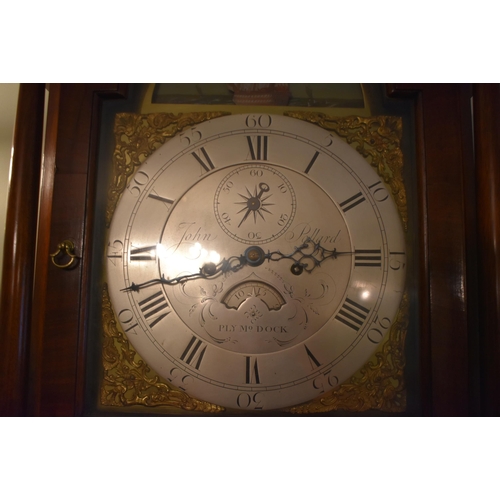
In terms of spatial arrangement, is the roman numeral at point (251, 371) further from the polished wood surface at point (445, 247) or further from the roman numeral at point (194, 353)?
the polished wood surface at point (445, 247)

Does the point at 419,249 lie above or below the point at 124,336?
above

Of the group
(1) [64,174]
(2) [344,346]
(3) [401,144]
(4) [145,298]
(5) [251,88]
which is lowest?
(2) [344,346]

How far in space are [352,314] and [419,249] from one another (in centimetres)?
25

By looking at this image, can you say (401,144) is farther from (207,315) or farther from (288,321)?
(207,315)

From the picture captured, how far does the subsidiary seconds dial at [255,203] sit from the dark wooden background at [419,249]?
0.36 m

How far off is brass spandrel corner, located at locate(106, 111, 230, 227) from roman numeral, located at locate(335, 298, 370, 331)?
25.3 inches

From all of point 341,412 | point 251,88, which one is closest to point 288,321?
point 341,412

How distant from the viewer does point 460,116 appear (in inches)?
46.8

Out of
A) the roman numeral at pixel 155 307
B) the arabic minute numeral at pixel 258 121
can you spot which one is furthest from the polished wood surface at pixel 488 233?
the roman numeral at pixel 155 307

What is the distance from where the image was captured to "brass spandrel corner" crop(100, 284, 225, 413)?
44.7 inches

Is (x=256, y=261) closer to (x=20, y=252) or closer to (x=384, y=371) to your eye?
(x=384, y=371)

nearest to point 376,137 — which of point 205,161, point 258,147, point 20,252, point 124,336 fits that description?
point 258,147

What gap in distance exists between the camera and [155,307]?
1171 mm

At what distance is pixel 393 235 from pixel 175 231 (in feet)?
1.96
